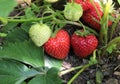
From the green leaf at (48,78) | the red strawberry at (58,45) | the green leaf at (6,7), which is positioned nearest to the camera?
the green leaf at (6,7)

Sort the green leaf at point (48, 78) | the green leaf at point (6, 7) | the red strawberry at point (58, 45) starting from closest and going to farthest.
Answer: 1. the green leaf at point (6, 7)
2. the green leaf at point (48, 78)
3. the red strawberry at point (58, 45)

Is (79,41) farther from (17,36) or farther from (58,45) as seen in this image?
(17,36)

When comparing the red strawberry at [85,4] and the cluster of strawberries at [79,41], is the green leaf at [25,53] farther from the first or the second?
the red strawberry at [85,4]

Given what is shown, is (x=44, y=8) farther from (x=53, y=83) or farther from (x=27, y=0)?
(x=53, y=83)

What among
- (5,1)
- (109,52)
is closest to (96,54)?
(109,52)

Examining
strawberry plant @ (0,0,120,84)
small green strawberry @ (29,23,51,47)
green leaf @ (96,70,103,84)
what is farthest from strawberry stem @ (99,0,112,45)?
small green strawberry @ (29,23,51,47)

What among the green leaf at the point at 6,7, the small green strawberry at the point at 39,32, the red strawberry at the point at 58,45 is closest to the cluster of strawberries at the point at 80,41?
the red strawberry at the point at 58,45

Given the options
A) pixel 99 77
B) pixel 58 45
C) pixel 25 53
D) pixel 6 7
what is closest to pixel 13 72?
pixel 25 53
